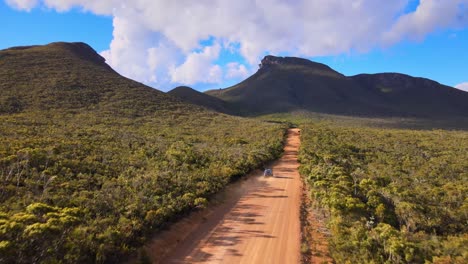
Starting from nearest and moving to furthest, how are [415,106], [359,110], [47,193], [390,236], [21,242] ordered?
[21,242]
[390,236]
[47,193]
[359,110]
[415,106]

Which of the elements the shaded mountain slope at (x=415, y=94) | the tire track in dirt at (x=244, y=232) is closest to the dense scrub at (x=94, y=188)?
the tire track in dirt at (x=244, y=232)

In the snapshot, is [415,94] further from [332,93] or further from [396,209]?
[396,209]

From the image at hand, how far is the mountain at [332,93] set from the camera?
11575cm

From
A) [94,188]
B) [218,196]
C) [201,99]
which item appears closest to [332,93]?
[201,99]

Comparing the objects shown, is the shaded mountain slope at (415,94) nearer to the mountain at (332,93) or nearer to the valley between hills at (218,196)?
the mountain at (332,93)

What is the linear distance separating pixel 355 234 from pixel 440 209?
20.1 ft

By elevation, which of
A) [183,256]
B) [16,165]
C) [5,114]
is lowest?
[183,256]

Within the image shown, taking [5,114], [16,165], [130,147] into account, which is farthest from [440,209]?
[5,114]

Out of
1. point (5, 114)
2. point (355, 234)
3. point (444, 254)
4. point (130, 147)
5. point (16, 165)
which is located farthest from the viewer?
point (5, 114)

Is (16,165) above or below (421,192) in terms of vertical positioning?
Answer: above

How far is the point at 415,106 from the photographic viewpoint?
431 feet

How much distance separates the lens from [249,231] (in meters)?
13.2

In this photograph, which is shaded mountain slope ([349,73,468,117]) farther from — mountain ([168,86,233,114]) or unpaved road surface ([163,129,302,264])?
unpaved road surface ([163,129,302,264])

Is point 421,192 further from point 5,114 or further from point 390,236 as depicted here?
point 5,114
